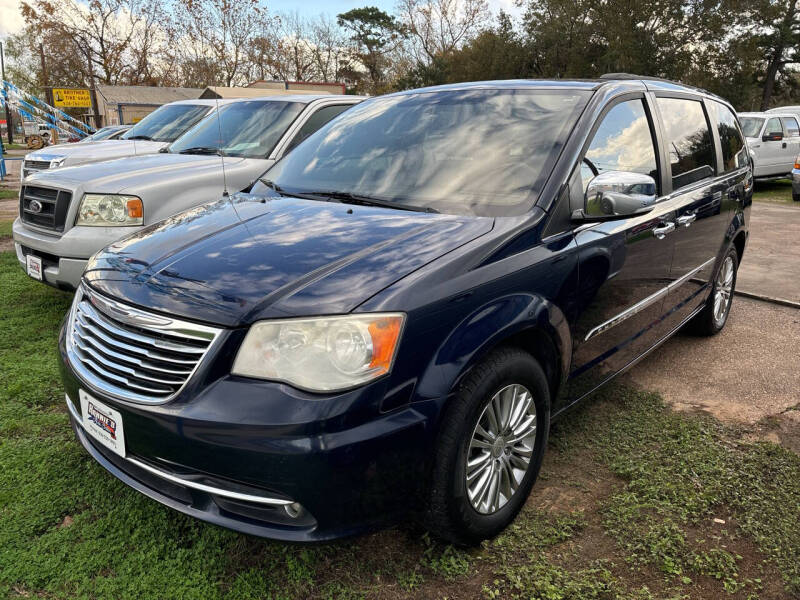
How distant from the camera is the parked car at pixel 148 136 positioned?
7.32 metres

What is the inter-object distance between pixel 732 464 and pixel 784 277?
447 cm

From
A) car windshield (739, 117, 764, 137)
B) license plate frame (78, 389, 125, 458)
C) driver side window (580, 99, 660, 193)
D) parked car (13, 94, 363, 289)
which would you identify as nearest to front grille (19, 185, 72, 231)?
parked car (13, 94, 363, 289)

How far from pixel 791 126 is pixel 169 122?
600 inches

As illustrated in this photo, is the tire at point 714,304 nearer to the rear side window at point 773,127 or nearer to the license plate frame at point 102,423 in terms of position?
the license plate frame at point 102,423

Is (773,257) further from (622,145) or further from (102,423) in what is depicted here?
(102,423)

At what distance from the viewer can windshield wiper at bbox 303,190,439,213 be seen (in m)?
2.64

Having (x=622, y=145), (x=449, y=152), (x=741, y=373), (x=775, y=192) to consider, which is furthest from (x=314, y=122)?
(x=775, y=192)

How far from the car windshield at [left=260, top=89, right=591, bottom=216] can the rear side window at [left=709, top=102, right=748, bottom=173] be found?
1953mm

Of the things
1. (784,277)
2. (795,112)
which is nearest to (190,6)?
(795,112)

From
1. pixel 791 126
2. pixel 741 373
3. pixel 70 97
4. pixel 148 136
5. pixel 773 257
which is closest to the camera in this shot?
pixel 741 373

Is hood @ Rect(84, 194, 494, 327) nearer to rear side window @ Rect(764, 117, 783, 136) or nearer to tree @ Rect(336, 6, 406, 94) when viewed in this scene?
rear side window @ Rect(764, 117, 783, 136)

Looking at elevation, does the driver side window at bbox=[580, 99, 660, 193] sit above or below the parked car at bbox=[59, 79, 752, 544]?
above

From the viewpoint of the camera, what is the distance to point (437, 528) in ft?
7.01

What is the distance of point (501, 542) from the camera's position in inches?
94.7
